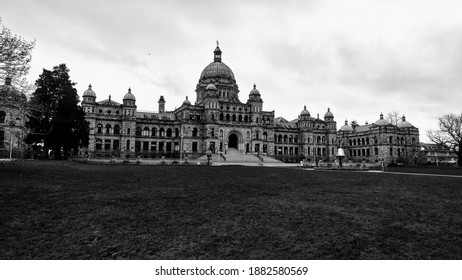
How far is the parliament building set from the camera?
5912 centimetres

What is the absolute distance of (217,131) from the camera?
61156 millimetres

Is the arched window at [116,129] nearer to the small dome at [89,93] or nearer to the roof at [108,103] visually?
the roof at [108,103]

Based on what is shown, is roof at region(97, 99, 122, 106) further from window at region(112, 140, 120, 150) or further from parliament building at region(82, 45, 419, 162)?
window at region(112, 140, 120, 150)

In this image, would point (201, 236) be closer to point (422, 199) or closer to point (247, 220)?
point (247, 220)

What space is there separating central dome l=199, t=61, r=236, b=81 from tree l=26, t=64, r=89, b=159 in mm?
36123

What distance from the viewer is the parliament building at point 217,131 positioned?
5912 centimetres

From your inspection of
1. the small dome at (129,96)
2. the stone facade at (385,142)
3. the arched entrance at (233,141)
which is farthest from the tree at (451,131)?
the small dome at (129,96)

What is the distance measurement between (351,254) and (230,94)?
2565 inches

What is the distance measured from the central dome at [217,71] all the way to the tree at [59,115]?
3612cm

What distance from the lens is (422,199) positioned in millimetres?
11445

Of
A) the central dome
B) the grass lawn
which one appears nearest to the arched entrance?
the central dome
